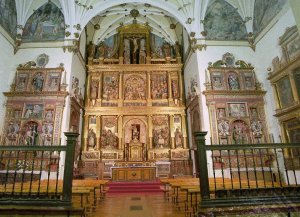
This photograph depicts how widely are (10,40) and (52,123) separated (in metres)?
5.38

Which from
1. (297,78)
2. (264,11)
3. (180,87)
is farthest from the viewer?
(180,87)

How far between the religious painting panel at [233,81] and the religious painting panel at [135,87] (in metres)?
6.20

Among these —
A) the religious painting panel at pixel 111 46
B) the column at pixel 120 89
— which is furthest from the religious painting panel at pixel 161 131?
the religious painting panel at pixel 111 46

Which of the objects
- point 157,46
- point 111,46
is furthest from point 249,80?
point 111,46

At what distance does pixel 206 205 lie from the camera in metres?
4.11

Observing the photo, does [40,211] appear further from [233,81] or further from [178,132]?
[178,132]

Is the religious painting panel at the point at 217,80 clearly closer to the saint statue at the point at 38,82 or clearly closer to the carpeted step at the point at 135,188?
the carpeted step at the point at 135,188

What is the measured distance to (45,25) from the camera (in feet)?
44.8

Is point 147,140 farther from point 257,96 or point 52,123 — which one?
point 257,96

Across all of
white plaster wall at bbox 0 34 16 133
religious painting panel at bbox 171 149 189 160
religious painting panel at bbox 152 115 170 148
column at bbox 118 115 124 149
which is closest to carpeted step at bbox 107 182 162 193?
religious painting panel at bbox 171 149 189 160

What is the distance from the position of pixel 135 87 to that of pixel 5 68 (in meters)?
8.16

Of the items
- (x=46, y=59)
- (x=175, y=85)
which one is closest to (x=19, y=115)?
(x=46, y=59)

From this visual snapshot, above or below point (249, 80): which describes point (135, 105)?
below

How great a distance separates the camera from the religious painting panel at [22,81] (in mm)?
12453
